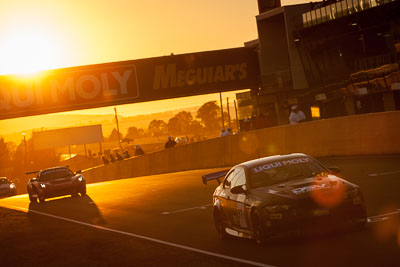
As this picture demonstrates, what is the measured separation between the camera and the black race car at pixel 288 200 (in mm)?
10938

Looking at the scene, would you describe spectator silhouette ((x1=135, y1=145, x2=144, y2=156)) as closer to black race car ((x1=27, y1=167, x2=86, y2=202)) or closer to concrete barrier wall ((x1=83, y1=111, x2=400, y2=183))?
concrete barrier wall ((x1=83, y1=111, x2=400, y2=183))

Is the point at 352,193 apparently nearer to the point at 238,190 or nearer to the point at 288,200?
the point at 288,200

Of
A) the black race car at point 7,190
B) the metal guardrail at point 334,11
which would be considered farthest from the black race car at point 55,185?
the metal guardrail at point 334,11

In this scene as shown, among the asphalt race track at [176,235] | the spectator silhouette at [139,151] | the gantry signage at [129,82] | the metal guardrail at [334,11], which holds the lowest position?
the asphalt race track at [176,235]

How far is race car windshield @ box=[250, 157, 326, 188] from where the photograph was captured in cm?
1209

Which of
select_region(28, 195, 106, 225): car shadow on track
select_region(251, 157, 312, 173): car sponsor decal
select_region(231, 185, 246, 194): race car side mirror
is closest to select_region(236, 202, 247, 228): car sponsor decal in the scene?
select_region(231, 185, 246, 194): race car side mirror

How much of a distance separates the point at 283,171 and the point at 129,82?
1197 inches

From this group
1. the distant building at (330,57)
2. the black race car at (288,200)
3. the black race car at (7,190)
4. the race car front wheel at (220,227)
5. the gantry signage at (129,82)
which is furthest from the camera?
the distant building at (330,57)

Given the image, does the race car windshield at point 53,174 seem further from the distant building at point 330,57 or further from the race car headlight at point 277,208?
the race car headlight at point 277,208

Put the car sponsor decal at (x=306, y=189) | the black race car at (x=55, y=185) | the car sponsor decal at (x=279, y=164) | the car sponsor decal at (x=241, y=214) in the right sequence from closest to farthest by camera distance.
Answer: the car sponsor decal at (x=306, y=189) < the car sponsor decal at (x=241, y=214) < the car sponsor decal at (x=279, y=164) < the black race car at (x=55, y=185)

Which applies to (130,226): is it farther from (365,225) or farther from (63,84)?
(63,84)

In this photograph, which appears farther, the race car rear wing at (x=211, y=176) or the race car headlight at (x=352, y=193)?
the race car rear wing at (x=211, y=176)

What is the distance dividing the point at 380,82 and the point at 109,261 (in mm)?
39088

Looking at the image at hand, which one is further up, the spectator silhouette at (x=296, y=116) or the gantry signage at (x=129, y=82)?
the gantry signage at (x=129, y=82)
